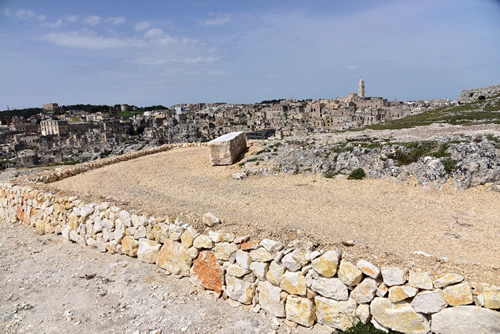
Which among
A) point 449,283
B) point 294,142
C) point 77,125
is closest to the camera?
point 449,283

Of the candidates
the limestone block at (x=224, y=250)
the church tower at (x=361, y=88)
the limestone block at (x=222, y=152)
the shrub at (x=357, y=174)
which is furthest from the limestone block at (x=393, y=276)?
the church tower at (x=361, y=88)

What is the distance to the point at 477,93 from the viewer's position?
114ft

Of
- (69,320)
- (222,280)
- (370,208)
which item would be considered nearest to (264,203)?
(370,208)

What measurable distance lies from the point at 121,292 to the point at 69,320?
108 centimetres

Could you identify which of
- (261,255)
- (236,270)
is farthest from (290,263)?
(236,270)

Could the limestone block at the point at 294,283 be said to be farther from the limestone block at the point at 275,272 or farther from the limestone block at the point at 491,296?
the limestone block at the point at 491,296

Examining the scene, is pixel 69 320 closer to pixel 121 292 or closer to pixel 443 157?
pixel 121 292

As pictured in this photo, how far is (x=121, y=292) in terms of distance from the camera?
23.8 feet

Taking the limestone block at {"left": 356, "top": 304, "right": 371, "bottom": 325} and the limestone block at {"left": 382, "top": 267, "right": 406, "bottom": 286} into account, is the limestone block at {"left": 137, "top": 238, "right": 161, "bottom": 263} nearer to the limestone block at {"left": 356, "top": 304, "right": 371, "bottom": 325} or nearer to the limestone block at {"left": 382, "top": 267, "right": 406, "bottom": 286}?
the limestone block at {"left": 356, "top": 304, "right": 371, "bottom": 325}

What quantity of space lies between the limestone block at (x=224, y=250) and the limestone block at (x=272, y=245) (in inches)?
27.4

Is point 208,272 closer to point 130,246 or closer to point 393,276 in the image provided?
point 130,246

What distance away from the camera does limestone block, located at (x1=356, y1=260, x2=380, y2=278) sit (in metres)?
5.23

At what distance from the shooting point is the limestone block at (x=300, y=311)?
5.74 meters

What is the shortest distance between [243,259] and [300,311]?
1.43 meters
